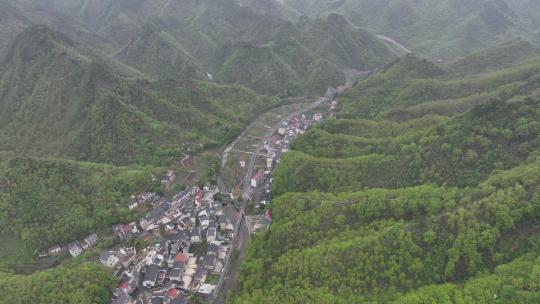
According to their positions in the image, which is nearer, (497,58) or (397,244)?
(397,244)

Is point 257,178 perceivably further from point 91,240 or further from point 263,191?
point 91,240

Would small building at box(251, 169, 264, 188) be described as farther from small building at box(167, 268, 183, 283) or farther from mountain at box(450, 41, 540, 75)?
mountain at box(450, 41, 540, 75)

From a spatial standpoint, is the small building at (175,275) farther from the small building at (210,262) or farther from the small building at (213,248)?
the small building at (213,248)

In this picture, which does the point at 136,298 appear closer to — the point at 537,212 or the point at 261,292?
the point at 261,292

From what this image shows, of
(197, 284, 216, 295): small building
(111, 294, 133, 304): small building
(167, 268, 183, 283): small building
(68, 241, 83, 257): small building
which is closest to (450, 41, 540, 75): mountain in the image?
(197, 284, 216, 295): small building

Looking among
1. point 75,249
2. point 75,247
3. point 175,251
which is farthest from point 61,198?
point 175,251

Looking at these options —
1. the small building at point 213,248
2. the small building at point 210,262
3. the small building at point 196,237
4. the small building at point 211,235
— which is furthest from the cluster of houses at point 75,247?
the small building at point 210,262

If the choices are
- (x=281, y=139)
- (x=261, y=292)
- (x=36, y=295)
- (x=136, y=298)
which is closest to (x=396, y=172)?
(x=261, y=292)
